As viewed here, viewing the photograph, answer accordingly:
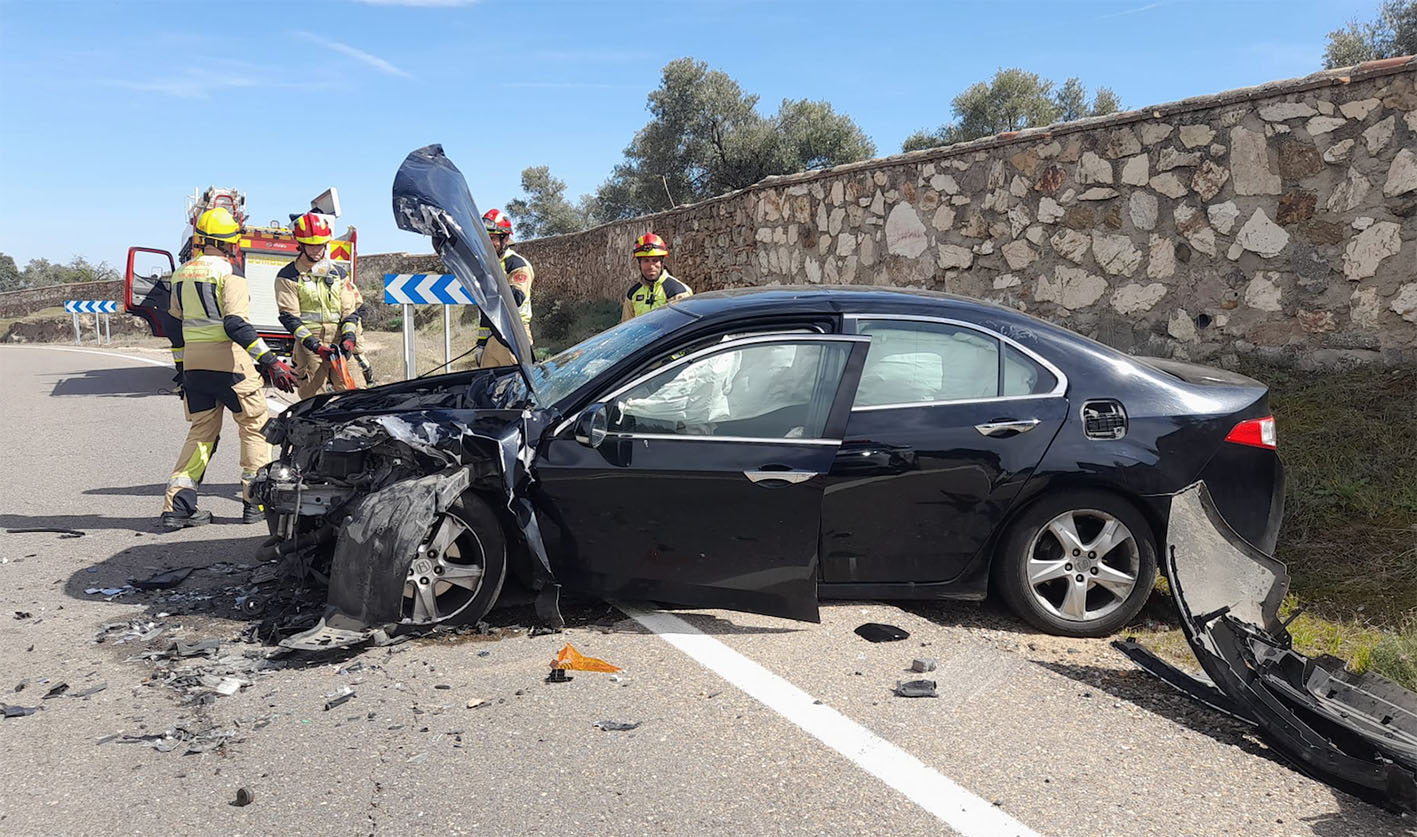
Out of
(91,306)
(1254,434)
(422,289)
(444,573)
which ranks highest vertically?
(91,306)

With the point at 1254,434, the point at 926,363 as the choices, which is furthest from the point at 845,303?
the point at 1254,434

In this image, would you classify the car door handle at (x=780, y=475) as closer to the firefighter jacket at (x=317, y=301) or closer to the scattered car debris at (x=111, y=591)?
the scattered car debris at (x=111, y=591)

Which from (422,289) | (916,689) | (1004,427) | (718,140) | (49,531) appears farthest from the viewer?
(718,140)

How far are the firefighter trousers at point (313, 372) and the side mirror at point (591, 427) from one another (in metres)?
4.03

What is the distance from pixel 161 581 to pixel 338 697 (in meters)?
2.00

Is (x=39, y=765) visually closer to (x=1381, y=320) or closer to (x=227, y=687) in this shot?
(x=227, y=687)

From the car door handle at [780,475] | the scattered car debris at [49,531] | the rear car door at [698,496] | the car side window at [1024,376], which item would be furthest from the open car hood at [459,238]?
the scattered car debris at [49,531]

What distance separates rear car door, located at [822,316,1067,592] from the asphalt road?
1.25ft

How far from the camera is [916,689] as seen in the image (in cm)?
408

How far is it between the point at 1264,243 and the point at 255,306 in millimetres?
13006

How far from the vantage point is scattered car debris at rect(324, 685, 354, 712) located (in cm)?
388

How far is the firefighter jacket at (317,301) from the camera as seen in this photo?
309 inches

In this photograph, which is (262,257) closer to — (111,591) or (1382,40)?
(111,591)

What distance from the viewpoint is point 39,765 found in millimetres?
3438
